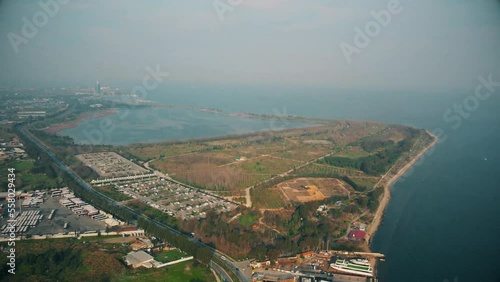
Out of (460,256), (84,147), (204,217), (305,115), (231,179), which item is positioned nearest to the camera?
(460,256)

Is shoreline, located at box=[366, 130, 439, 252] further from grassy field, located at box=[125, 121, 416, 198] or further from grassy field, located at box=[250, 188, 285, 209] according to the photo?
grassy field, located at box=[250, 188, 285, 209]

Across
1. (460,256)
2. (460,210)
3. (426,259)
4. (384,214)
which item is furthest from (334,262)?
(460,210)

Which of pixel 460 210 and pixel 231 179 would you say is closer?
pixel 460 210

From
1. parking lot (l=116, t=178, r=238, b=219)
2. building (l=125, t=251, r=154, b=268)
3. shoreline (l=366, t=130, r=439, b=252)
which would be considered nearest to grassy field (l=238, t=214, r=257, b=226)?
parking lot (l=116, t=178, r=238, b=219)

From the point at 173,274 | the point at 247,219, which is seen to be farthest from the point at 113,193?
the point at 173,274

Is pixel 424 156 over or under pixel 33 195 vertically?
over

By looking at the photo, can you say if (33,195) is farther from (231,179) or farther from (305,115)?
(305,115)
